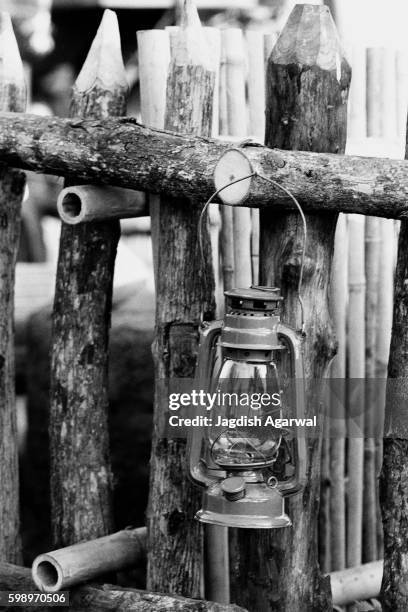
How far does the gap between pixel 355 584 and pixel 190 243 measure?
1427mm

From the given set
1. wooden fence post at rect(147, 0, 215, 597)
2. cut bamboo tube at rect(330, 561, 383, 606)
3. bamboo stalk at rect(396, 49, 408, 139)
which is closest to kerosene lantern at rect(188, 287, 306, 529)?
wooden fence post at rect(147, 0, 215, 597)

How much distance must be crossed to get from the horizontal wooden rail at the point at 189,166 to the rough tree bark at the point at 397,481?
199 millimetres

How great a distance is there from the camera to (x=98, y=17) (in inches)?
383

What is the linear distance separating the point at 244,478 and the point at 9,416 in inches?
42.3

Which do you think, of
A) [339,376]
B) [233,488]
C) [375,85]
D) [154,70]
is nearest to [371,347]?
[339,376]

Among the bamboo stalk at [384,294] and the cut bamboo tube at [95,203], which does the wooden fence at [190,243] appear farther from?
the bamboo stalk at [384,294]

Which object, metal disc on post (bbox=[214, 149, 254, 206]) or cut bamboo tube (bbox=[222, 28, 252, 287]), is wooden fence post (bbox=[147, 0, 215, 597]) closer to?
metal disc on post (bbox=[214, 149, 254, 206])

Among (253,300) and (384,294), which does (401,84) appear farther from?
(253,300)

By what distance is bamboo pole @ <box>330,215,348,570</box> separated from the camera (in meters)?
3.53

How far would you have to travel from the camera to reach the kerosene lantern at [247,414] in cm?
239

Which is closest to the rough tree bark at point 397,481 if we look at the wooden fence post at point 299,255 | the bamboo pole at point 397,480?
the bamboo pole at point 397,480

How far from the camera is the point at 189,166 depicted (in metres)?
2.59

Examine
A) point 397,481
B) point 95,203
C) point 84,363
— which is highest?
point 95,203

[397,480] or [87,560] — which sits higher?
[397,480]
